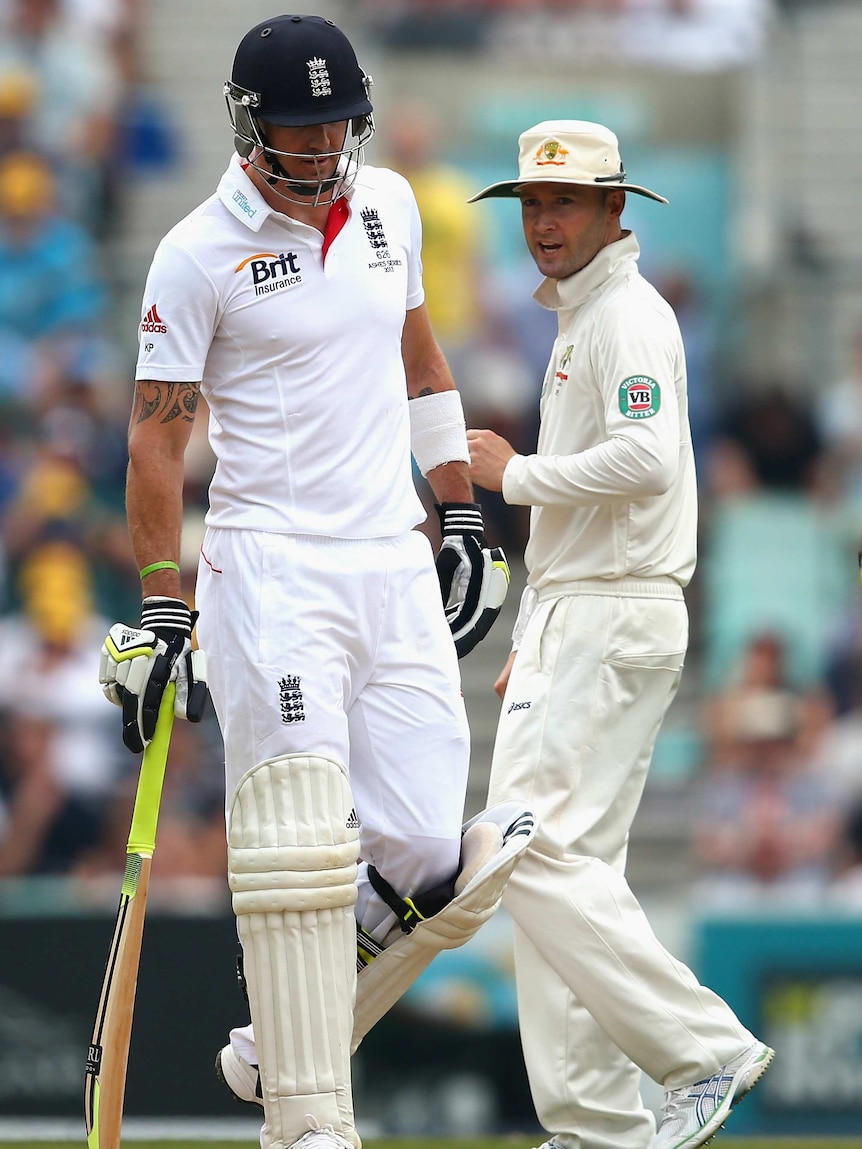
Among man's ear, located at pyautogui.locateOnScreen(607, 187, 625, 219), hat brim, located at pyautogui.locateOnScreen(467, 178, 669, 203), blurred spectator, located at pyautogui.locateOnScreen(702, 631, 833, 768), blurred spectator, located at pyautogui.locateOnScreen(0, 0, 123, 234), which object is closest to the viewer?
hat brim, located at pyautogui.locateOnScreen(467, 178, 669, 203)

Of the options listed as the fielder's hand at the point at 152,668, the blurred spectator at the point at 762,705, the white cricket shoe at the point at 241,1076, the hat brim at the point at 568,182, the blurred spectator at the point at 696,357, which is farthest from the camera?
the blurred spectator at the point at 696,357

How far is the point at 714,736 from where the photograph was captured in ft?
28.3

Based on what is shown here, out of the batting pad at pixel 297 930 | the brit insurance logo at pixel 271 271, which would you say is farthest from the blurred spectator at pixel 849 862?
the brit insurance logo at pixel 271 271

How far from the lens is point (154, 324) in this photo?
12.7 feet

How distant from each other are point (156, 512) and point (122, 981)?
0.89m

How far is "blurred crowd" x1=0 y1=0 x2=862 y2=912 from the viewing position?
809 centimetres

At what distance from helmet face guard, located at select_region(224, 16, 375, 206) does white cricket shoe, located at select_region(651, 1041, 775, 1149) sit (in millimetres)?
1966

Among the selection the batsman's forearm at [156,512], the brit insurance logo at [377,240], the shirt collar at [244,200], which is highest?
the shirt collar at [244,200]

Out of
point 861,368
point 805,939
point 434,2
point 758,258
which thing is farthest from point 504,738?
point 434,2

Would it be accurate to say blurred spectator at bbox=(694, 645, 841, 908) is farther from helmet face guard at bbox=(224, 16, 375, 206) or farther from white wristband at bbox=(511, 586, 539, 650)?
helmet face guard at bbox=(224, 16, 375, 206)

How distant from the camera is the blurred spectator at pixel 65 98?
11.0m

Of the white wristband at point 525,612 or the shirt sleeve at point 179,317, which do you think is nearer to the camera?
the shirt sleeve at point 179,317

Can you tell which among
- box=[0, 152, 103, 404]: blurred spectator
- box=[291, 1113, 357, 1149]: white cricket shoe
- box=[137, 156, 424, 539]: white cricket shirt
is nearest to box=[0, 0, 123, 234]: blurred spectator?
box=[0, 152, 103, 404]: blurred spectator

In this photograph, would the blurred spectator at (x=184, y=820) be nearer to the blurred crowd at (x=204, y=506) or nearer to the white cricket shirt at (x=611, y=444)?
the blurred crowd at (x=204, y=506)
